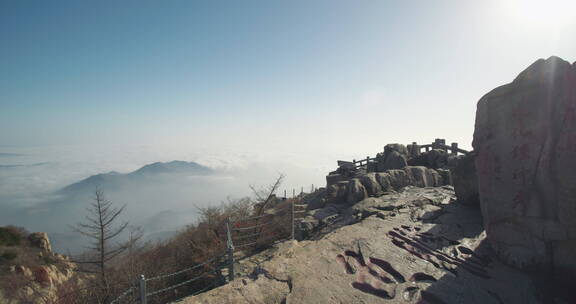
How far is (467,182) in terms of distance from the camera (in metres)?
8.60

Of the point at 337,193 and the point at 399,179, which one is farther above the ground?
the point at 399,179

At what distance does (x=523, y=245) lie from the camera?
545 cm

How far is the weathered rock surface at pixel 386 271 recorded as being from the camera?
13.7ft

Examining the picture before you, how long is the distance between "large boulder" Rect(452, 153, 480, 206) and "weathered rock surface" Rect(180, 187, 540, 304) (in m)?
1.12

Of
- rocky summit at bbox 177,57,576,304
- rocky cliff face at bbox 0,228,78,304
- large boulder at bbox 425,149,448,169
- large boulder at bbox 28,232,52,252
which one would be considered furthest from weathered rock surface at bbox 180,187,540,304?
large boulder at bbox 28,232,52,252

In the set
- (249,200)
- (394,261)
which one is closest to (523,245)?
(394,261)

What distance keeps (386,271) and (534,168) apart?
12.1ft

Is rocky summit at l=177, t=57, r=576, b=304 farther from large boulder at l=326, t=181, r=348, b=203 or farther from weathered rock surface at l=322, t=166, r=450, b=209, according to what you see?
large boulder at l=326, t=181, r=348, b=203

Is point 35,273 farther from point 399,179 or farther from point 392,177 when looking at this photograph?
point 399,179

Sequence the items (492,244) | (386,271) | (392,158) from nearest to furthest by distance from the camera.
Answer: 1. (386,271)
2. (492,244)
3. (392,158)

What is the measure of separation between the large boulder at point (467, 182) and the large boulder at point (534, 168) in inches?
99.3

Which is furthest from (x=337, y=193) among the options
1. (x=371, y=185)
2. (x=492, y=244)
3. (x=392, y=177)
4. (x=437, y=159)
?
(x=437, y=159)

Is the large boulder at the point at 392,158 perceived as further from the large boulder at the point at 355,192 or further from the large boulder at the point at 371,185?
the large boulder at the point at 355,192

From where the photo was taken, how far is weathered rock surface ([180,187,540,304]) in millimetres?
Result: 4164
